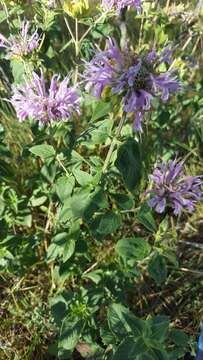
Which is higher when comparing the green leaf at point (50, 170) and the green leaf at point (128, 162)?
the green leaf at point (128, 162)

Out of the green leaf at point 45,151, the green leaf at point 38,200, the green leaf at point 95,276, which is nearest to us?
the green leaf at point 45,151

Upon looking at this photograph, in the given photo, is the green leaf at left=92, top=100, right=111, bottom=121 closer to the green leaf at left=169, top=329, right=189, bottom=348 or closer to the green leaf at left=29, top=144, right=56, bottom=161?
the green leaf at left=29, top=144, right=56, bottom=161

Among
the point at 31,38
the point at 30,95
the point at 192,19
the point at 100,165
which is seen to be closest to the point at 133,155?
the point at 100,165

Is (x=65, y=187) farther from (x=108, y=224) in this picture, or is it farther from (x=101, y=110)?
(x=101, y=110)

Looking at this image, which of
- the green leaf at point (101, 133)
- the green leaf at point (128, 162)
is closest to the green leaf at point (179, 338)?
the green leaf at point (128, 162)

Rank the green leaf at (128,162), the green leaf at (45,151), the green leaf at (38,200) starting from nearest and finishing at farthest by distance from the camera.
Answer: the green leaf at (128,162) < the green leaf at (45,151) < the green leaf at (38,200)

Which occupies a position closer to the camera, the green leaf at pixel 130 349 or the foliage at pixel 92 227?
the green leaf at pixel 130 349

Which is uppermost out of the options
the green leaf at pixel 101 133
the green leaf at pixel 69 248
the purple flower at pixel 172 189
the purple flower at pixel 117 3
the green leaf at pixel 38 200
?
the purple flower at pixel 117 3

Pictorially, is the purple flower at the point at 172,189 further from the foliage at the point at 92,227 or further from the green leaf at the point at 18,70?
the green leaf at the point at 18,70
